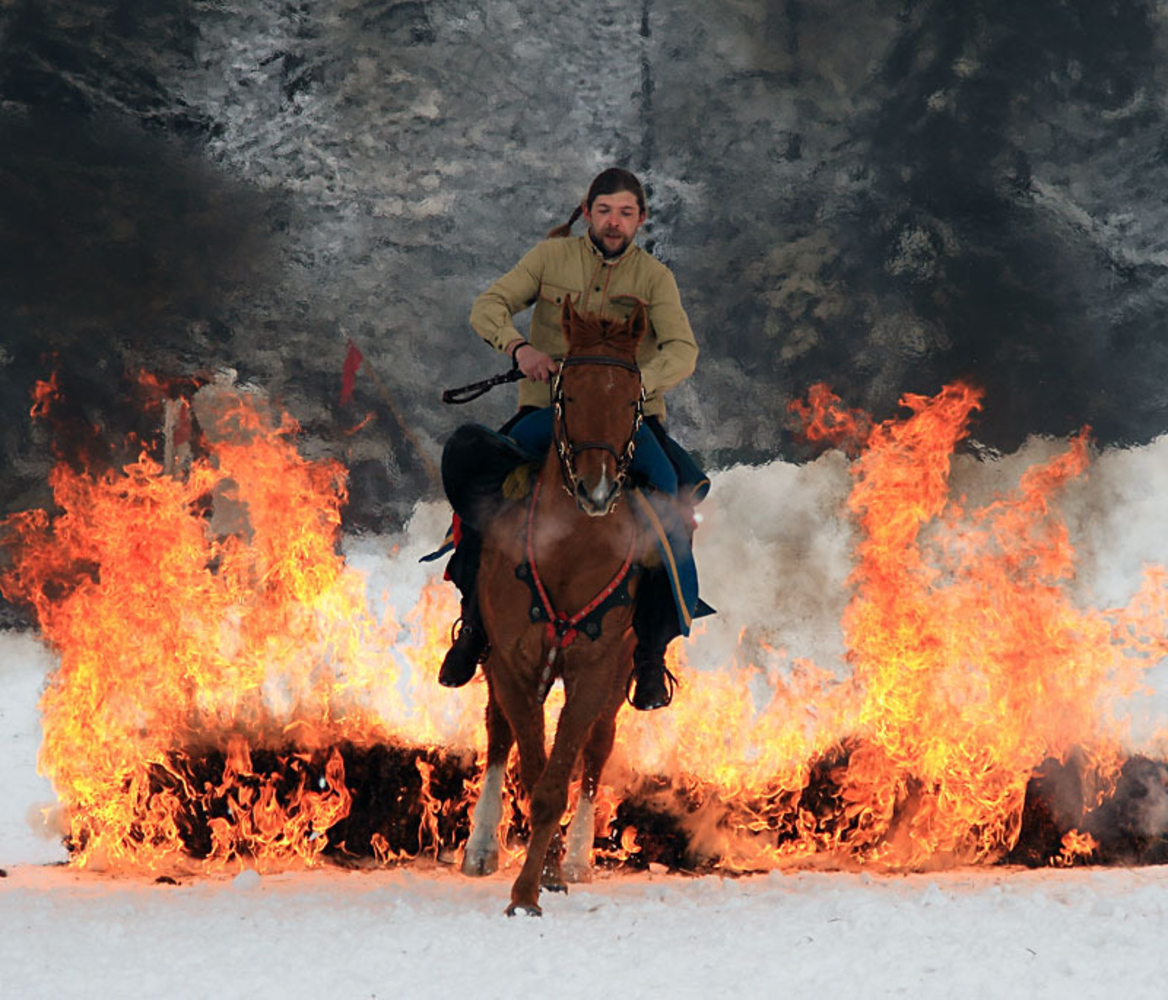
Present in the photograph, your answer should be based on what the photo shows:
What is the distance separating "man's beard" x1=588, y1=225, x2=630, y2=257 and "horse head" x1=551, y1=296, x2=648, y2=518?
0.99 meters

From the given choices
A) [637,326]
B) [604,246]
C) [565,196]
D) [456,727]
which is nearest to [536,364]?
[637,326]

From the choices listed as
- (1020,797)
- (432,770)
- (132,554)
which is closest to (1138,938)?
(1020,797)

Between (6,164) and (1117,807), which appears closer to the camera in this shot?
(1117,807)

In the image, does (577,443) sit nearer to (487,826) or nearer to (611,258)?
(611,258)

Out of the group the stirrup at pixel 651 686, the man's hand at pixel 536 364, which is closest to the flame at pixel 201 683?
the stirrup at pixel 651 686

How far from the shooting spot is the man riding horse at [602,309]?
23.1 ft

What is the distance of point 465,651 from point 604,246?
230cm

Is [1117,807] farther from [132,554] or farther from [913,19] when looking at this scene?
[913,19]

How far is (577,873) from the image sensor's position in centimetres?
756

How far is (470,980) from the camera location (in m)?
5.07

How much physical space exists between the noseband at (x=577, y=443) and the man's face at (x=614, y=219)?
3.89 ft

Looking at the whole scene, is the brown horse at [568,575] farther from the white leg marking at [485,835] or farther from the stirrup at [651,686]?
the white leg marking at [485,835]

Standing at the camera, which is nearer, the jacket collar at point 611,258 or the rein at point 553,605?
the rein at point 553,605

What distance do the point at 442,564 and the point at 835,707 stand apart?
9.35m
